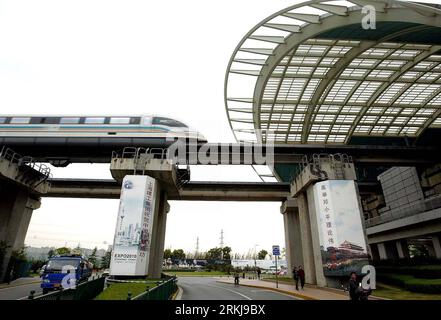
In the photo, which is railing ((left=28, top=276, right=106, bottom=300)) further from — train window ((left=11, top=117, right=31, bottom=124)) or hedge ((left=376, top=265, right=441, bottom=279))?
hedge ((left=376, top=265, right=441, bottom=279))

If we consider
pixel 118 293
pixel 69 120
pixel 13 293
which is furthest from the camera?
pixel 69 120

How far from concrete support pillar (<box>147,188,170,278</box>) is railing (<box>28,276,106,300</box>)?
22.6 ft

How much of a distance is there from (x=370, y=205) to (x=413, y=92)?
22.0 metres

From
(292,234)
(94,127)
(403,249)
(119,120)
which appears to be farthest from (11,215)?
(403,249)

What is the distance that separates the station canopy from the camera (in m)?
19.5

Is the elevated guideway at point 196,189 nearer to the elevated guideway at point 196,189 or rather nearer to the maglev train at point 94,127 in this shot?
the elevated guideway at point 196,189

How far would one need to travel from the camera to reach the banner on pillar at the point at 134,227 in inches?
653

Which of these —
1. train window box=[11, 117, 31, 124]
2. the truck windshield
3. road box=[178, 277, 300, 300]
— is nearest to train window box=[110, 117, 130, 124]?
train window box=[11, 117, 31, 124]

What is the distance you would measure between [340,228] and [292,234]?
40.5ft

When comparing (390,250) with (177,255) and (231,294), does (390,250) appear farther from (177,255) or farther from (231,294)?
(177,255)

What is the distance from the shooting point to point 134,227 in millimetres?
17312

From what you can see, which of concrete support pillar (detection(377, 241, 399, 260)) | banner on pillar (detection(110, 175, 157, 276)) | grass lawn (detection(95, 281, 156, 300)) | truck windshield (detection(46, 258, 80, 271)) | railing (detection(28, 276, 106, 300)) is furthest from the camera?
concrete support pillar (detection(377, 241, 399, 260))

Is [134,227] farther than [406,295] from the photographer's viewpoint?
Yes
